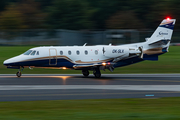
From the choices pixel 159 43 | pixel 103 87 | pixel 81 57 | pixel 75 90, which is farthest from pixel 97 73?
pixel 75 90

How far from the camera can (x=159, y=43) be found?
23.6 meters

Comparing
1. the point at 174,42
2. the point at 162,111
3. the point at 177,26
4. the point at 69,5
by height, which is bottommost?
the point at 162,111

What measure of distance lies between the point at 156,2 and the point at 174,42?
1485cm

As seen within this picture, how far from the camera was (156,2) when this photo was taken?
193 ft

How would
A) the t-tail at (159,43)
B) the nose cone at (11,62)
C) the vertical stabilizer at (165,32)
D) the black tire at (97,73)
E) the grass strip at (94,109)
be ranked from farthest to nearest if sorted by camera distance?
the vertical stabilizer at (165,32) → the t-tail at (159,43) → the black tire at (97,73) → the nose cone at (11,62) → the grass strip at (94,109)

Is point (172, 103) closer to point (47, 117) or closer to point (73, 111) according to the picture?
point (73, 111)

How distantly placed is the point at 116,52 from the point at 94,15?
122 feet

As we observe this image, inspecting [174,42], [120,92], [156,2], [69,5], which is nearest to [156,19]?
[156,2]

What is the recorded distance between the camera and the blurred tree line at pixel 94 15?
5512cm

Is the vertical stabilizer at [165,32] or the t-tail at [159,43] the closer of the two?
the t-tail at [159,43]

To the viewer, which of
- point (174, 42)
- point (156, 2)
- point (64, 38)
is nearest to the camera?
point (64, 38)

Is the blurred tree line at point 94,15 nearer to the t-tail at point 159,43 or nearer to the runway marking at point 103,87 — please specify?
the t-tail at point 159,43

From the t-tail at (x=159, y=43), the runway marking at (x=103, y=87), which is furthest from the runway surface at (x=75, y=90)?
the t-tail at (x=159, y=43)

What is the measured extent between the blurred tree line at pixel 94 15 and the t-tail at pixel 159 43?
29572 millimetres
